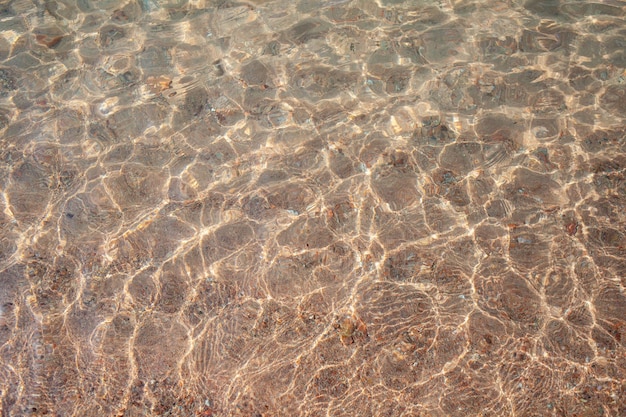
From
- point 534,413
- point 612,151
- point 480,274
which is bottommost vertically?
point 534,413

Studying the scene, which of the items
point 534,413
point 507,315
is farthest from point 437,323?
point 534,413

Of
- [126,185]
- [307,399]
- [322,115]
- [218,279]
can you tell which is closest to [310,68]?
[322,115]

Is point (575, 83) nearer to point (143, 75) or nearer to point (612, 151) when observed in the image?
point (612, 151)

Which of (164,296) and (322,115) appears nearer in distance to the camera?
(164,296)

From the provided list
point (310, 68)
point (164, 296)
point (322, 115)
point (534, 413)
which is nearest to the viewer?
point (534, 413)

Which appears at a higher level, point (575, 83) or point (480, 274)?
point (575, 83)

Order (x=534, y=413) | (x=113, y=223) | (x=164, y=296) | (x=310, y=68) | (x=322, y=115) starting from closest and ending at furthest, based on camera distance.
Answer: (x=534, y=413), (x=164, y=296), (x=113, y=223), (x=322, y=115), (x=310, y=68)
